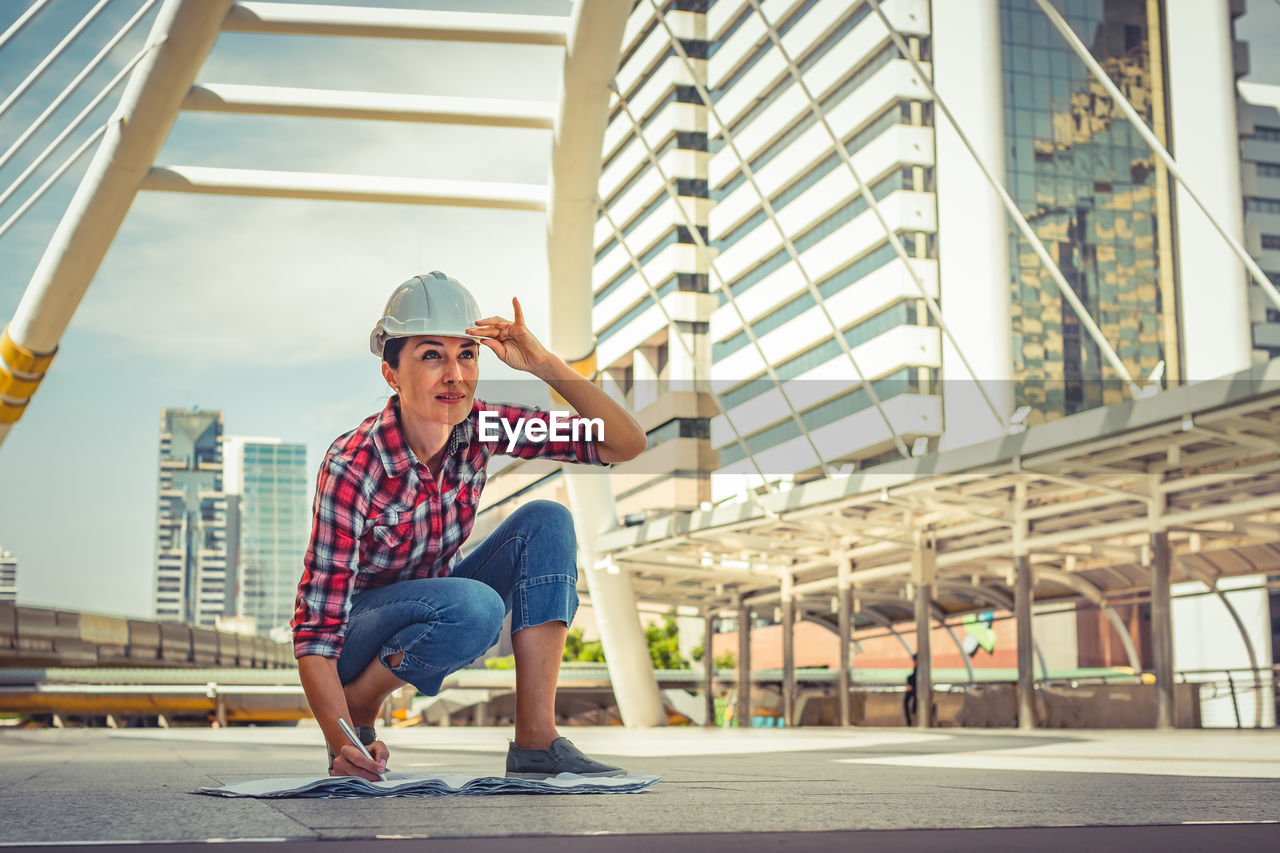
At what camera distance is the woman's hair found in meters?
3.56

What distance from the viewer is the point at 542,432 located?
375 cm

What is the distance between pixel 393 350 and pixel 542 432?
1.57ft

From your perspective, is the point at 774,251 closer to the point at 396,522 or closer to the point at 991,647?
the point at 991,647

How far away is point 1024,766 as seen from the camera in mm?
5812

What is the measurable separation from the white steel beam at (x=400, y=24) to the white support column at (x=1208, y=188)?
4767 centimetres

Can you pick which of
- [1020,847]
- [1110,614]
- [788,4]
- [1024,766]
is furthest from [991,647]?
[1020,847]

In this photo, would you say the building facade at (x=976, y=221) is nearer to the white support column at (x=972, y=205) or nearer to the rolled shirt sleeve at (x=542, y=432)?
the white support column at (x=972, y=205)

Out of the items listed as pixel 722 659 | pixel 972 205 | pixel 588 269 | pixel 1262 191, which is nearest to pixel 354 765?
pixel 588 269

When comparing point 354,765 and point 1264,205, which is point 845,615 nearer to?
point 354,765

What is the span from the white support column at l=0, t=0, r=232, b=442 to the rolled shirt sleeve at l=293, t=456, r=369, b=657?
9.88m

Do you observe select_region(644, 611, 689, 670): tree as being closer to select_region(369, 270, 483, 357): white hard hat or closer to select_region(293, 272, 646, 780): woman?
select_region(293, 272, 646, 780): woman

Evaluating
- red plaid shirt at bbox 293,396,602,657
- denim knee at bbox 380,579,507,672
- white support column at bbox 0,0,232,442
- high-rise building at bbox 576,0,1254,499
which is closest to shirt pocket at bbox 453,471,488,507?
red plaid shirt at bbox 293,396,602,657

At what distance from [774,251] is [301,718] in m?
42.8

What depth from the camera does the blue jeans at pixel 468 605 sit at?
3.52 metres
